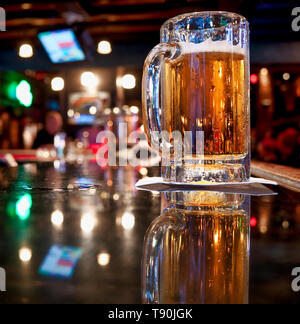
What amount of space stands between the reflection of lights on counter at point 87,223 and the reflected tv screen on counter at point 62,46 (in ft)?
20.8

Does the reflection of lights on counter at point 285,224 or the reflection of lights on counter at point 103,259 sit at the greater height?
the reflection of lights on counter at point 103,259

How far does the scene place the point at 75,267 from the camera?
0.21 meters

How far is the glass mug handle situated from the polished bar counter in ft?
0.66

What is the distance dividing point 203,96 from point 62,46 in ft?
21.2

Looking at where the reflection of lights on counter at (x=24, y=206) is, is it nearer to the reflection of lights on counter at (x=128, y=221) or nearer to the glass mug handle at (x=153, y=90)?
the reflection of lights on counter at (x=128, y=221)

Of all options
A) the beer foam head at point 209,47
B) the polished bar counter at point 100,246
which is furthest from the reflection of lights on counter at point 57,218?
the beer foam head at point 209,47

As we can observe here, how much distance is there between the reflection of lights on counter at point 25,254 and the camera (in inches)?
9.0

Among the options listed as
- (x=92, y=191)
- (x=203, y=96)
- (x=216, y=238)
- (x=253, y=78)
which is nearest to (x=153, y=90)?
(x=203, y=96)

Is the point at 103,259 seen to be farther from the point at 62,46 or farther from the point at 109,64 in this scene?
the point at 109,64

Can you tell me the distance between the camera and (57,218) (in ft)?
1.21
